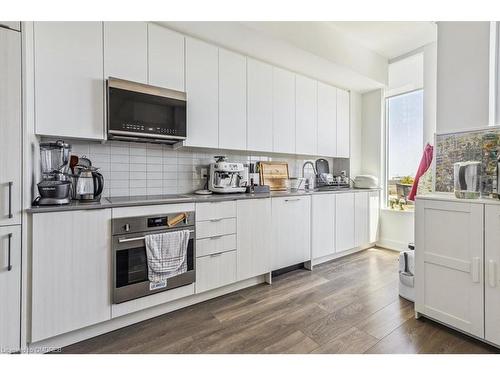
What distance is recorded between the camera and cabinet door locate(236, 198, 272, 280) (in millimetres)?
2369

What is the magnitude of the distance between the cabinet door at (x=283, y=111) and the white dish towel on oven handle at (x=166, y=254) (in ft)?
5.29

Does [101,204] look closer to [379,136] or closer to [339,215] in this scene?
[339,215]

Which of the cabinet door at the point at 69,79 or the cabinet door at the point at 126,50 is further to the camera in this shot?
the cabinet door at the point at 126,50

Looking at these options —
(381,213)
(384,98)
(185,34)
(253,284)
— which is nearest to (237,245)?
(253,284)

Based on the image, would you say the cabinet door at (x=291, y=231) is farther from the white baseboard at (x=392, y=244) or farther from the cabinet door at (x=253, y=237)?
the white baseboard at (x=392, y=244)

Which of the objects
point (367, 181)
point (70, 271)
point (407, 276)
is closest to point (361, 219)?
point (367, 181)

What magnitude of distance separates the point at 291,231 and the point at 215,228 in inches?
38.5

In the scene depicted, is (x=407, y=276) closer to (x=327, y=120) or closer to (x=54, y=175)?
(x=327, y=120)

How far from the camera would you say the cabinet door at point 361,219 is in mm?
3506

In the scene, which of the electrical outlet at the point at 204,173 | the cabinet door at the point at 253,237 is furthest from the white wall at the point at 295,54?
the cabinet door at the point at 253,237

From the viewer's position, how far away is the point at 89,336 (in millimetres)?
1713

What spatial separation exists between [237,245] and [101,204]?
1.18 meters

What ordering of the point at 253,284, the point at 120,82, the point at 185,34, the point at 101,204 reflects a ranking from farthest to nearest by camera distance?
1. the point at 253,284
2. the point at 185,34
3. the point at 120,82
4. the point at 101,204

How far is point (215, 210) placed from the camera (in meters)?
2.21
